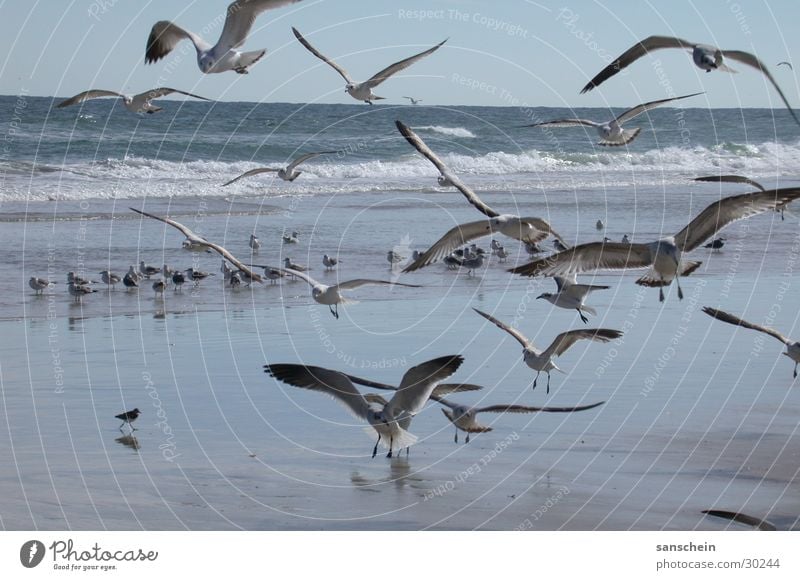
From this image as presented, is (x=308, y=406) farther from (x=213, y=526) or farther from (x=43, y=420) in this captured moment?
(x=213, y=526)

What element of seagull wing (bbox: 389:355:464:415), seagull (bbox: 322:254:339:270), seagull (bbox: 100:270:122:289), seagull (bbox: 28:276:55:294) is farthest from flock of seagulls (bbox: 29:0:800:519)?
seagull (bbox: 322:254:339:270)

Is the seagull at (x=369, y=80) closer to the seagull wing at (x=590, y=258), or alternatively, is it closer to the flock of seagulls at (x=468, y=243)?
the flock of seagulls at (x=468, y=243)

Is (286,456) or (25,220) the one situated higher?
(25,220)

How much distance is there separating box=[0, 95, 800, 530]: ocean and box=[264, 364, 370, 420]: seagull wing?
24.3 inches

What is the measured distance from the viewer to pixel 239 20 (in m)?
11.2

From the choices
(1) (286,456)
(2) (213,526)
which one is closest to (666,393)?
(1) (286,456)

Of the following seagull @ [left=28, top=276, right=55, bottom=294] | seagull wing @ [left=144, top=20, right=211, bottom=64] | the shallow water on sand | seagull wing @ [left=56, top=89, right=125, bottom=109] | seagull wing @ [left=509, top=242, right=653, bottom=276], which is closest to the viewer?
the shallow water on sand

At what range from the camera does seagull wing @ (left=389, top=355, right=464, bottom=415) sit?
32.6 feet

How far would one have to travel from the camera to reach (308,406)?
12.7m

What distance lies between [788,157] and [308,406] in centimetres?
4976

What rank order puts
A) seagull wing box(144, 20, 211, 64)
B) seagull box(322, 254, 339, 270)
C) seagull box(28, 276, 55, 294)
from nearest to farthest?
1. seagull wing box(144, 20, 211, 64)
2. seagull box(28, 276, 55, 294)
3. seagull box(322, 254, 339, 270)

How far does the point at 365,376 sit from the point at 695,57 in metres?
5.30

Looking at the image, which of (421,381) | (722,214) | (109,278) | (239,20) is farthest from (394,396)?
(109,278)

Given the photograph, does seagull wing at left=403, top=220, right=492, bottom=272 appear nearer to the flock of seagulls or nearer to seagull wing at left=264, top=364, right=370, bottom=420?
the flock of seagulls
